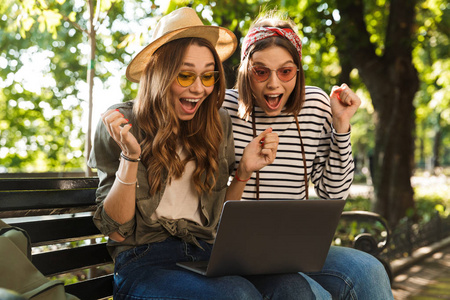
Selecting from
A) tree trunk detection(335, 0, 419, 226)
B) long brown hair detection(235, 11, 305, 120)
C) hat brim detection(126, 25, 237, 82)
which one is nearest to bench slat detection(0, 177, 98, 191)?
hat brim detection(126, 25, 237, 82)

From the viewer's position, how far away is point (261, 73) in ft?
9.18

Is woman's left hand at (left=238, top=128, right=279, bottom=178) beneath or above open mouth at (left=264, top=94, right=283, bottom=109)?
beneath

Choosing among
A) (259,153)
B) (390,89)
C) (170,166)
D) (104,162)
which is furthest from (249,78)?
(390,89)

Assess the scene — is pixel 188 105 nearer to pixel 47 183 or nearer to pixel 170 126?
pixel 170 126

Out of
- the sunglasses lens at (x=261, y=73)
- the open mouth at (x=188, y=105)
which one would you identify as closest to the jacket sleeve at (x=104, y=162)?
the open mouth at (x=188, y=105)

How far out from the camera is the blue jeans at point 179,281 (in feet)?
6.52

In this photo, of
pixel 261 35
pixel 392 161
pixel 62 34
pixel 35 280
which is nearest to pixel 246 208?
pixel 35 280

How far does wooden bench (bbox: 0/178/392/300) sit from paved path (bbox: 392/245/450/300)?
12.1 feet

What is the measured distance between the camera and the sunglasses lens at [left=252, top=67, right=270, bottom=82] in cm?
279

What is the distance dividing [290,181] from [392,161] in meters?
6.13

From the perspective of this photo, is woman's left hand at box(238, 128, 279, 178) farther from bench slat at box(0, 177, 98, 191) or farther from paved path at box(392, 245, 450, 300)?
paved path at box(392, 245, 450, 300)

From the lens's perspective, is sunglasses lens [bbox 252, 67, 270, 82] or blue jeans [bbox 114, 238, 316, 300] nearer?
blue jeans [bbox 114, 238, 316, 300]

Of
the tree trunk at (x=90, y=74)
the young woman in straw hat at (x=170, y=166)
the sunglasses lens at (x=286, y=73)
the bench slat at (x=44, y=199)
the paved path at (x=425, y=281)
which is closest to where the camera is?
the young woman in straw hat at (x=170, y=166)

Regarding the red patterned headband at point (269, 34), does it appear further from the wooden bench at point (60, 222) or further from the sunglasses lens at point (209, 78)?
the wooden bench at point (60, 222)
